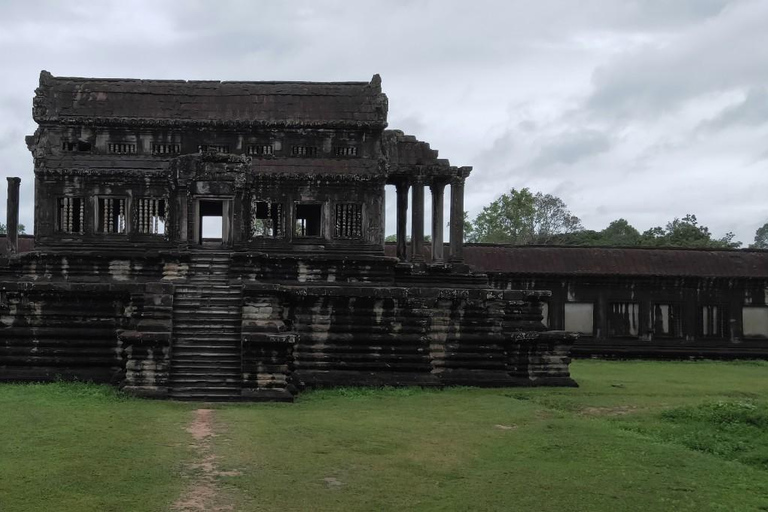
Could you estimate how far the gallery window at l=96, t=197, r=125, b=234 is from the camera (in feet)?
72.5

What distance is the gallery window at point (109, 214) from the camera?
22094mm

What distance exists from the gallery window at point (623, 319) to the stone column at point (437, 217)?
11.2 meters

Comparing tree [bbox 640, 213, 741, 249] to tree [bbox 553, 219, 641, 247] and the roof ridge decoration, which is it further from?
the roof ridge decoration

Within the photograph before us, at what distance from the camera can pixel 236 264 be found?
20.7 meters

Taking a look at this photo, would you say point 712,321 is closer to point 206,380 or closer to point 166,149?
point 166,149

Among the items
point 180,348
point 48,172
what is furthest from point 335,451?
point 48,172

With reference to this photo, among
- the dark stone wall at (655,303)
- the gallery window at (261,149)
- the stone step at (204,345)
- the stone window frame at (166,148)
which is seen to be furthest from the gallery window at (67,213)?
the dark stone wall at (655,303)

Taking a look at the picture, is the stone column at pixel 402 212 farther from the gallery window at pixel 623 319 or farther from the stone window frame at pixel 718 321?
the stone window frame at pixel 718 321

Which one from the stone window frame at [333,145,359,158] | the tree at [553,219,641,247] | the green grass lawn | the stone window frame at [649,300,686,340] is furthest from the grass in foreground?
the tree at [553,219,641,247]

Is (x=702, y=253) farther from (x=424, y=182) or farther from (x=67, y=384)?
(x=67, y=384)

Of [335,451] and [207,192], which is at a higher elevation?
[207,192]

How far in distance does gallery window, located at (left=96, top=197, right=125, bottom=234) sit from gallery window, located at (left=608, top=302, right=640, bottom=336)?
818 inches

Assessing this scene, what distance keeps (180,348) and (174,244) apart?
4.40m

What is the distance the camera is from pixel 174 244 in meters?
21.2
